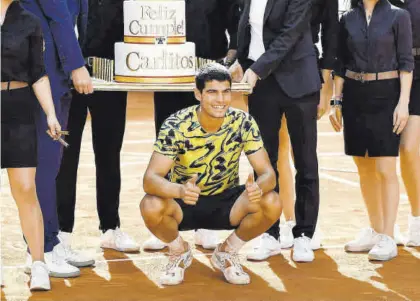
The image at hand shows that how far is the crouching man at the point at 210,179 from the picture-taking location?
681 cm

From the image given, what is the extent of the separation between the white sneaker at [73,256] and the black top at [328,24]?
197 cm

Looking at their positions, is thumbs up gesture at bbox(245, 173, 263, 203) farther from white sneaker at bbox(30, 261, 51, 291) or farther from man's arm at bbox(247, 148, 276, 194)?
white sneaker at bbox(30, 261, 51, 291)

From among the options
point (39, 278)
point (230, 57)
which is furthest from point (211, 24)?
point (39, 278)

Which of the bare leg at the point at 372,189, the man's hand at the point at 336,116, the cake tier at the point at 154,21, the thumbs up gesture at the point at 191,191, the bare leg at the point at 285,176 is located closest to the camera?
the thumbs up gesture at the point at 191,191

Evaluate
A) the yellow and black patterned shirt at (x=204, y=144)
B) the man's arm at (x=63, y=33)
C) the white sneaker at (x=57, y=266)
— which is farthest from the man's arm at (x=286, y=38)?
the white sneaker at (x=57, y=266)

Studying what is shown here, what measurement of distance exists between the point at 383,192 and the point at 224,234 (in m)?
1.40

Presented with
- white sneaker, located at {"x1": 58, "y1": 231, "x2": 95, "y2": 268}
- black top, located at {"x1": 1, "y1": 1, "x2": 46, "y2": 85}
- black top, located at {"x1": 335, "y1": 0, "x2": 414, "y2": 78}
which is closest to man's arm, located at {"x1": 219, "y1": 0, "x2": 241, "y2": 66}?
black top, located at {"x1": 335, "y1": 0, "x2": 414, "y2": 78}

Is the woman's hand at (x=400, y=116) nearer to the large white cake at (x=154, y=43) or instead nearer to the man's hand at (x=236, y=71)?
the man's hand at (x=236, y=71)

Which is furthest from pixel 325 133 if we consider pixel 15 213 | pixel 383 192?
pixel 383 192

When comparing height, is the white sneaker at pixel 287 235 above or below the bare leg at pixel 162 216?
below

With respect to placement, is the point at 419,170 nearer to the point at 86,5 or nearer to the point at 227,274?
the point at 227,274

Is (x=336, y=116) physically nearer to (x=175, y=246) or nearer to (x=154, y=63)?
(x=154, y=63)

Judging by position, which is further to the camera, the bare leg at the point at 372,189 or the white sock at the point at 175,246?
the bare leg at the point at 372,189

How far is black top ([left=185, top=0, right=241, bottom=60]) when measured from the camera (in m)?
7.82
